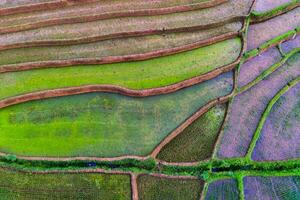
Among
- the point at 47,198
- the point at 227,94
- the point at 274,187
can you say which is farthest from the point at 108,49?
the point at 274,187

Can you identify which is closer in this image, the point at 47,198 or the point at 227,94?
the point at 47,198

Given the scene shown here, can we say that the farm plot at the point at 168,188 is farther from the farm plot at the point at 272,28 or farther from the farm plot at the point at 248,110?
the farm plot at the point at 272,28

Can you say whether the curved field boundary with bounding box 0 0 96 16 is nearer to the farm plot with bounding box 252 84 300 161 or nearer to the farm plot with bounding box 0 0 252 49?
the farm plot with bounding box 0 0 252 49

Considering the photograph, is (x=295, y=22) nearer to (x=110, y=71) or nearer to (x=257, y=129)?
(x=257, y=129)

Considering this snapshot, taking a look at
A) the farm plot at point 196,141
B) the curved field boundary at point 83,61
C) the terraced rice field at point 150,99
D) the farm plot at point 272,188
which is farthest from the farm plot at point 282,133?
the curved field boundary at point 83,61

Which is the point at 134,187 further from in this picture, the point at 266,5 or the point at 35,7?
the point at 266,5
